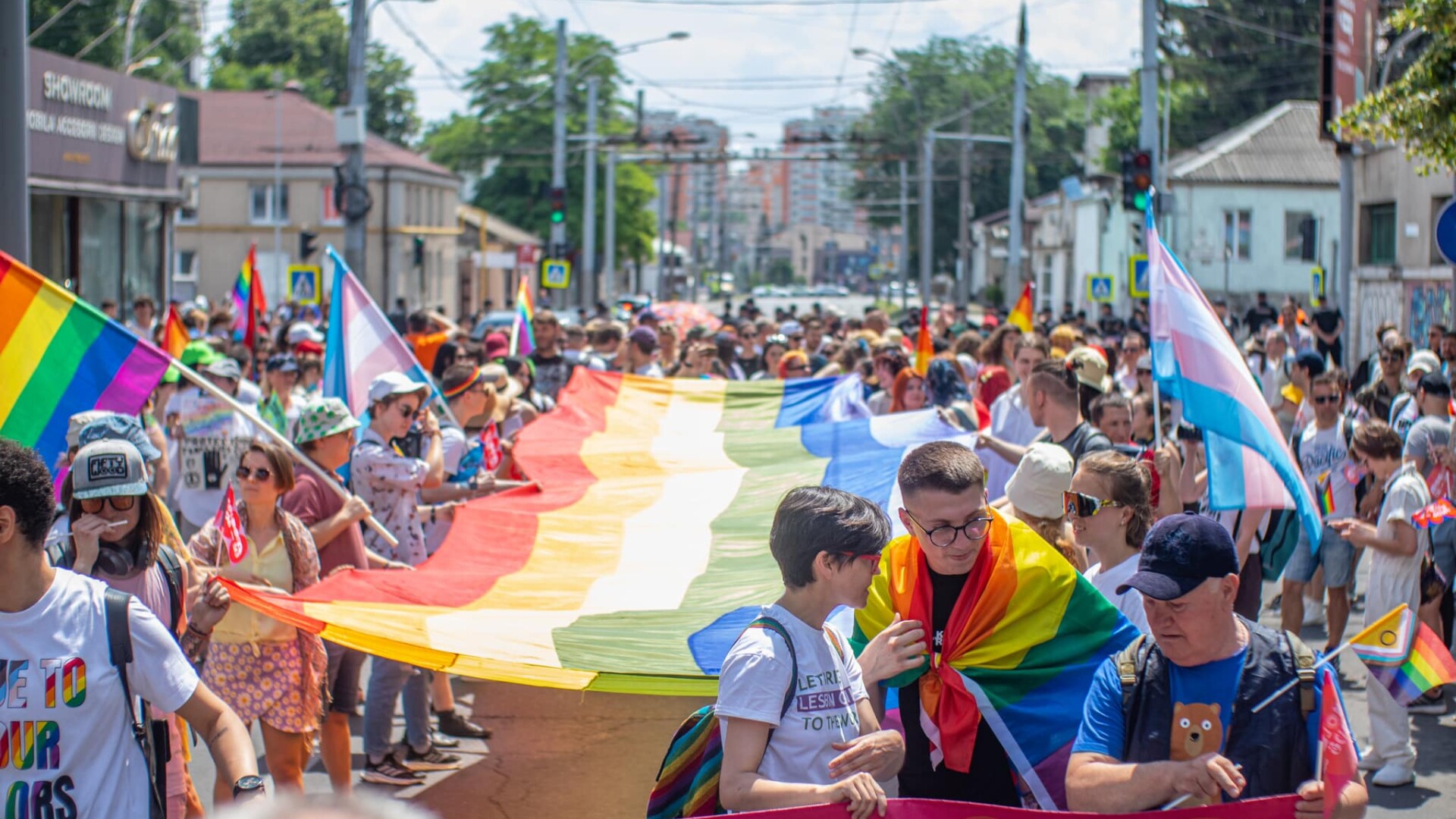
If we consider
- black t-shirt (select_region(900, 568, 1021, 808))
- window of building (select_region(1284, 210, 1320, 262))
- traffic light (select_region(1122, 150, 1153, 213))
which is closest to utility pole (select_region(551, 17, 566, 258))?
traffic light (select_region(1122, 150, 1153, 213))

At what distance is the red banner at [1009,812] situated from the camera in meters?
3.41

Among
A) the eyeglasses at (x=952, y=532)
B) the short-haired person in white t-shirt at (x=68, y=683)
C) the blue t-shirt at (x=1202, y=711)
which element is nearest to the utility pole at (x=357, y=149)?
the short-haired person in white t-shirt at (x=68, y=683)

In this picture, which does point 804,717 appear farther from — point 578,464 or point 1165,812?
point 578,464

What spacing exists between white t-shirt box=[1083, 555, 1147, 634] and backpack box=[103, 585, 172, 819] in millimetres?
2638

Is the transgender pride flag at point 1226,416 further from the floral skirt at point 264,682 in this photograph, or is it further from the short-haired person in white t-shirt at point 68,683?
the short-haired person in white t-shirt at point 68,683

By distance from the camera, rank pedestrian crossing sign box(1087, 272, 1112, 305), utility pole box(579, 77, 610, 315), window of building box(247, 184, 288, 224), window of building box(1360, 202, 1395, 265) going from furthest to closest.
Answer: window of building box(247, 184, 288, 224) → utility pole box(579, 77, 610, 315) → pedestrian crossing sign box(1087, 272, 1112, 305) → window of building box(1360, 202, 1395, 265)

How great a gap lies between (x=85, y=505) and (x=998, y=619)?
8.43 feet

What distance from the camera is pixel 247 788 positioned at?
354 centimetres

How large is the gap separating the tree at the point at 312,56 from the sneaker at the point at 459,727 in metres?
76.7

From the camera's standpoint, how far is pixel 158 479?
9.34 metres

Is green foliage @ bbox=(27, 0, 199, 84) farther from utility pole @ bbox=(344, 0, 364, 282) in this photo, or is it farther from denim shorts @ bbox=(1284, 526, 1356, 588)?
denim shorts @ bbox=(1284, 526, 1356, 588)

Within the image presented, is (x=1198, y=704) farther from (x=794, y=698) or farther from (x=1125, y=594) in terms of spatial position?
(x=1125, y=594)

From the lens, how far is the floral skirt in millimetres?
5953

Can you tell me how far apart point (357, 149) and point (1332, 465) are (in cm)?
1394
